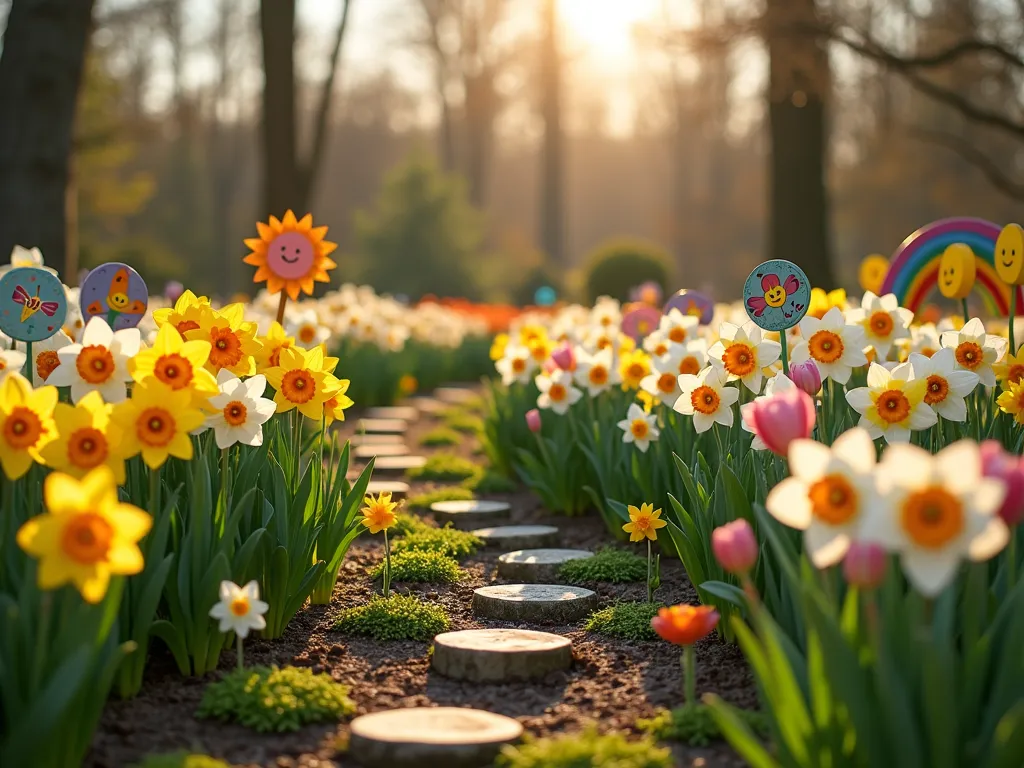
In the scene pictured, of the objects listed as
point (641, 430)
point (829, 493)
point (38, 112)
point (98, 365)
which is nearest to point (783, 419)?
point (829, 493)

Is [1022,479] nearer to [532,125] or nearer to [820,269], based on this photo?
[820,269]

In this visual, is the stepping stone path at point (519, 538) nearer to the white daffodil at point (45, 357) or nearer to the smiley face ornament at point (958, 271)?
the smiley face ornament at point (958, 271)

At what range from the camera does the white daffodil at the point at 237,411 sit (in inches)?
106

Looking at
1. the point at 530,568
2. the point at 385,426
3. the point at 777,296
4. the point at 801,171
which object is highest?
the point at 801,171

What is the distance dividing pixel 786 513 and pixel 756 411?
1.09ft

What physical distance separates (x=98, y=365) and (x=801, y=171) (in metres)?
8.60

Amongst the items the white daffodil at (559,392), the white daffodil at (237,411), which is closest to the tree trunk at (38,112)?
the white daffodil at (559,392)

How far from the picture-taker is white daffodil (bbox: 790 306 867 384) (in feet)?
10.7

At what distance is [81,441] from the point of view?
2.18 meters

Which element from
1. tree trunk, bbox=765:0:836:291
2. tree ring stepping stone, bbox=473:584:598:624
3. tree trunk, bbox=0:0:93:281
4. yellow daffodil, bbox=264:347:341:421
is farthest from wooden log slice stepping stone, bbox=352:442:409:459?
tree trunk, bbox=765:0:836:291

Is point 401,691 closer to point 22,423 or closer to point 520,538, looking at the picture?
point 22,423

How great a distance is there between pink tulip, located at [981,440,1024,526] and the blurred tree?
57.9 feet

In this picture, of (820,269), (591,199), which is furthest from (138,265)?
(591,199)

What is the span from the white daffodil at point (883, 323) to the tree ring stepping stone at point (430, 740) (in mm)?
2088
